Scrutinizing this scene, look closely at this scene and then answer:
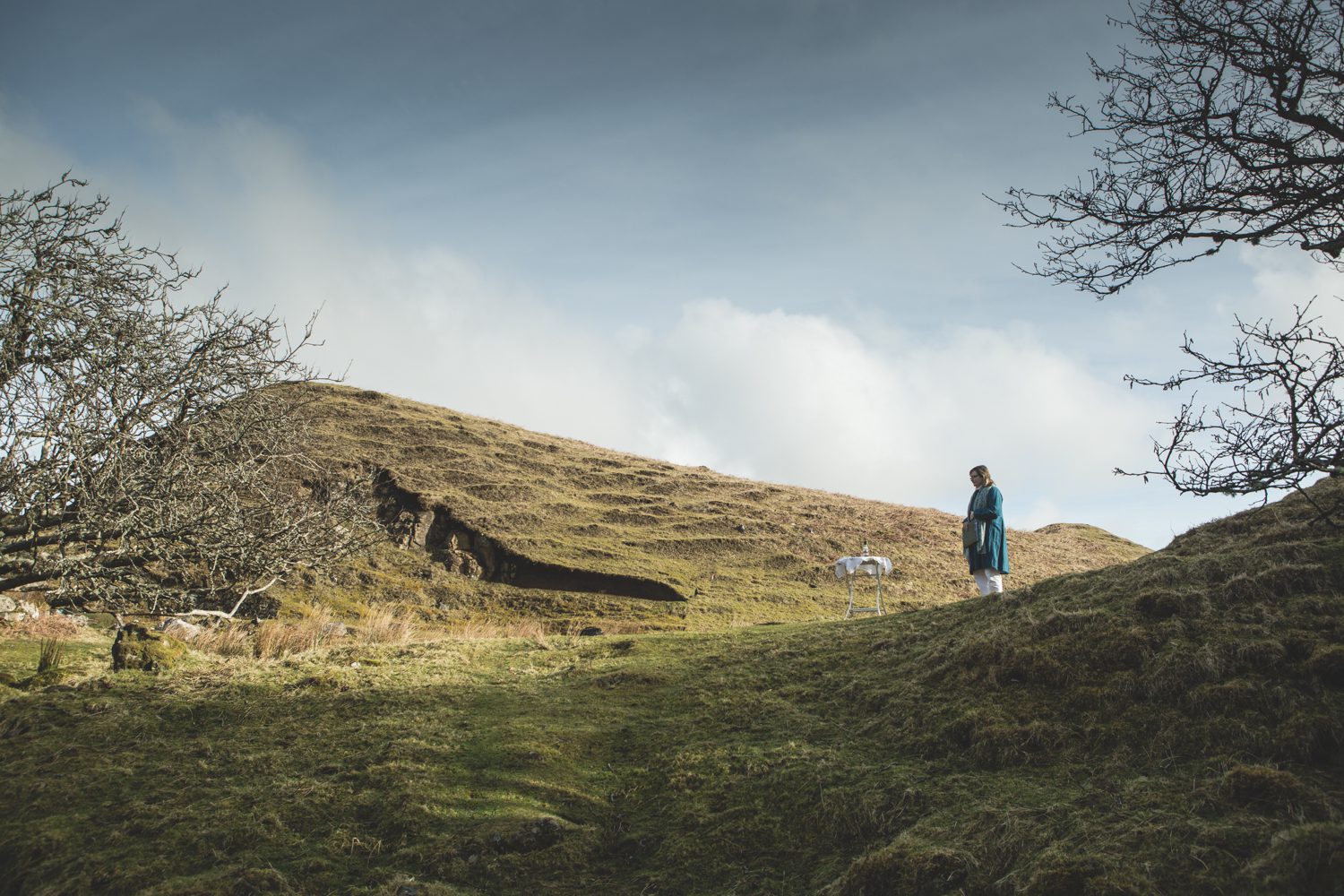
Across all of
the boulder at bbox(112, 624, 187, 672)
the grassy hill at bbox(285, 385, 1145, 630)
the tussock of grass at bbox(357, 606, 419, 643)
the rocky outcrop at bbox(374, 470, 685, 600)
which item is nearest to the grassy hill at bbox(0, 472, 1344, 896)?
the boulder at bbox(112, 624, 187, 672)

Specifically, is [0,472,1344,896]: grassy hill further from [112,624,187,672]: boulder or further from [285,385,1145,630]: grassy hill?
[285,385,1145,630]: grassy hill

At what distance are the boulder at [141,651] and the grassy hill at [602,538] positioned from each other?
899cm

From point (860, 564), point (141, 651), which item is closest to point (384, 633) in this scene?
point (141, 651)

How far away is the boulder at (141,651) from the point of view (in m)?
11.4

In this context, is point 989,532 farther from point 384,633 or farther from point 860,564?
point 384,633

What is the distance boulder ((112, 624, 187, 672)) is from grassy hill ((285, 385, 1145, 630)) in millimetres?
8987

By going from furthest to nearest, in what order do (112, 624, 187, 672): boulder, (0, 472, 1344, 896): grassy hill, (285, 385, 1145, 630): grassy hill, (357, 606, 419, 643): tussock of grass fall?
(285, 385, 1145, 630): grassy hill, (357, 606, 419, 643): tussock of grass, (112, 624, 187, 672): boulder, (0, 472, 1344, 896): grassy hill

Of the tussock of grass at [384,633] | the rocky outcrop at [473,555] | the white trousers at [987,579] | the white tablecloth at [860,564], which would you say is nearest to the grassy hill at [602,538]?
the rocky outcrop at [473,555]

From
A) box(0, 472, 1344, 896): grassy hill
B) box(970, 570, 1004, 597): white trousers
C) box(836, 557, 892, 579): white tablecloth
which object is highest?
box(836, 557, 892, 579): white tablecloth

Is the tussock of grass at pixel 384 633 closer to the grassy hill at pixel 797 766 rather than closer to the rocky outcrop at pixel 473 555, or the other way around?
the grassy hill at pixel 797 766

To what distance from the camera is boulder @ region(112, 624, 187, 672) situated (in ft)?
37.5

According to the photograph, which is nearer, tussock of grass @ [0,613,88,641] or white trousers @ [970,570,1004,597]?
white trousers @ [970,570,1004,597]

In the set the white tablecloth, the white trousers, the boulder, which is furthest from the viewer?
the white tablecloth

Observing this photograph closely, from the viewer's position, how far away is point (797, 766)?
7328 mm
